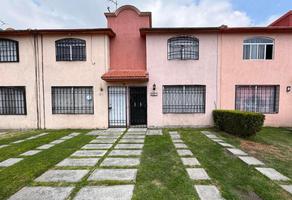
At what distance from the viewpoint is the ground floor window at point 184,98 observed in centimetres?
1170

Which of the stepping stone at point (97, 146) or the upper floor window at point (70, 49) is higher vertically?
the upper floor window at point (70, 49)

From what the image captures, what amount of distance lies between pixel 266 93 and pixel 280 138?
351 cm

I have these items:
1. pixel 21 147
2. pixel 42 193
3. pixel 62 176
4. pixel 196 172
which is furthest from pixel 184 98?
pixel 42 193

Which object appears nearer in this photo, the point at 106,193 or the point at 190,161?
the point at 106,193

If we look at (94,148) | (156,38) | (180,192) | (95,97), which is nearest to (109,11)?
(156,38)

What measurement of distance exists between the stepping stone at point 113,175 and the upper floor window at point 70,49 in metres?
8.02

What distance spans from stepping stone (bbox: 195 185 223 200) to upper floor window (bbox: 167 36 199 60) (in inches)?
333

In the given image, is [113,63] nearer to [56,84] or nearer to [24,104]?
[56,84]

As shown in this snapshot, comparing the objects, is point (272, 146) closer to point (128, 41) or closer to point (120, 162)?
point (120, 162)

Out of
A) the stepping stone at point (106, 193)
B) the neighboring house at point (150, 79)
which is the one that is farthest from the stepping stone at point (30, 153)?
the neighboring house at point (150, 79)

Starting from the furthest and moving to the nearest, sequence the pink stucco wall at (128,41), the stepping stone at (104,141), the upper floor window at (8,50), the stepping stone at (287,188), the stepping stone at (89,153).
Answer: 1. the pink stucco wall at (128,41)
2. the upper floor window at (8,50)
3. the stepping stone at (104,141)
4. the stepping stone at (89,153)
5. the stepping stone at (287,188)

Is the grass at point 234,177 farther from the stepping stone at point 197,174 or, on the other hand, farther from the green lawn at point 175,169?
the stepping stone at point 197,174

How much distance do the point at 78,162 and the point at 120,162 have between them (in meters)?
1.29

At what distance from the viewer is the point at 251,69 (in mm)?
11516
